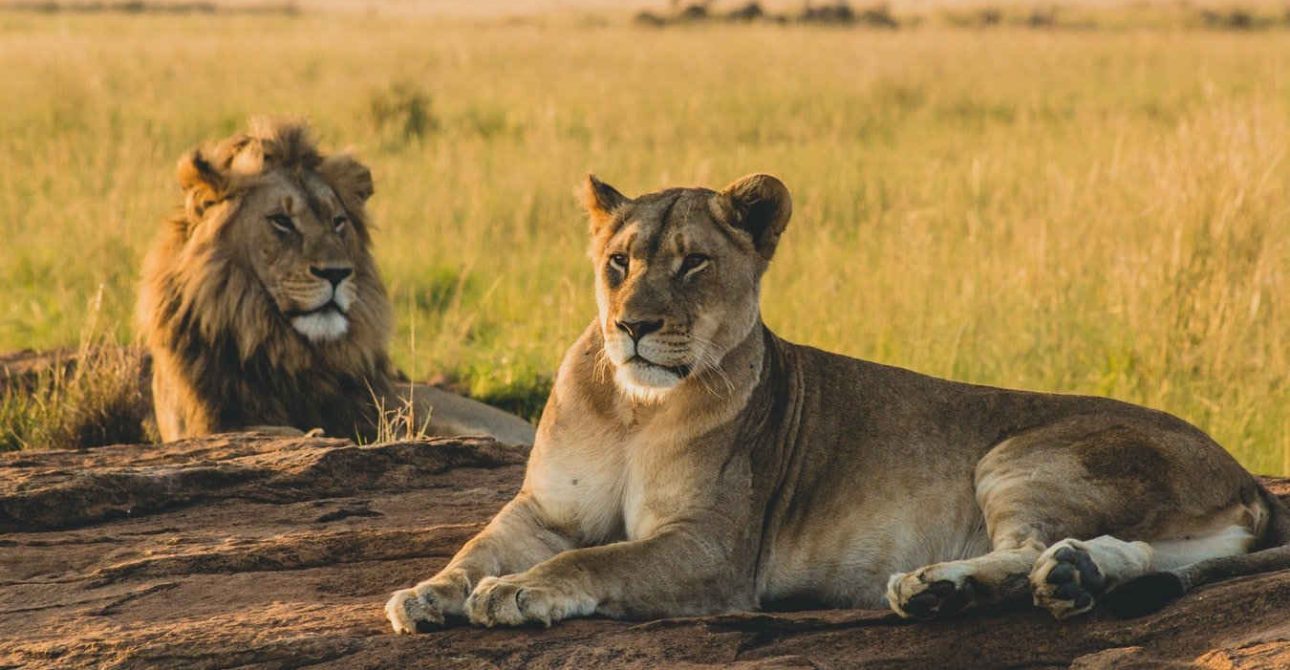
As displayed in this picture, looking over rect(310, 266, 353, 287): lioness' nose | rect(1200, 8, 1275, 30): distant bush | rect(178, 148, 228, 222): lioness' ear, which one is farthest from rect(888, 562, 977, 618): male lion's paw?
rect(1200, 8, 1275, 30): distant bush

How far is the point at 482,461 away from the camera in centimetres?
591

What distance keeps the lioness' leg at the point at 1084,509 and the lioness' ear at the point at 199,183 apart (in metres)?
3.67

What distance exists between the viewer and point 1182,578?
3.92 meters

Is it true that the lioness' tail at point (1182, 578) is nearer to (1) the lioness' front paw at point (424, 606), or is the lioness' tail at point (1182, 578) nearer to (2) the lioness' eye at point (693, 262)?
(2) the lioness' eye at point (693, 262)

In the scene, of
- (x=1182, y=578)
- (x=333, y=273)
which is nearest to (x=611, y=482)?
(x=1182, y=578)

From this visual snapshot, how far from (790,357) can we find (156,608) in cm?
176

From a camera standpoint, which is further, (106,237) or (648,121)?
(648,121)

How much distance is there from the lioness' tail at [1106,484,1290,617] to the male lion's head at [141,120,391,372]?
389 centimetres

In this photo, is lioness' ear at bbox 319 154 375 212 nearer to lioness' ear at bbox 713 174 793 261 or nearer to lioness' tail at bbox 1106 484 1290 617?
lioness' ear at bbox 713 174 793 261

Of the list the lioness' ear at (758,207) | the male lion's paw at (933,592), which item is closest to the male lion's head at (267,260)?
the lioness' ear at (758,207)

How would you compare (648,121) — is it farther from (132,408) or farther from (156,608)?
(156,608)

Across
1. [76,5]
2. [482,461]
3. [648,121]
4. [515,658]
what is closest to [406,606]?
[515,658]

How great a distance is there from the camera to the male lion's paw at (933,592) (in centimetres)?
379

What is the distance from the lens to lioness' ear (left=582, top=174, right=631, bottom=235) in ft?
15.0
